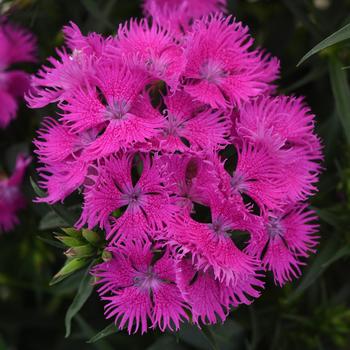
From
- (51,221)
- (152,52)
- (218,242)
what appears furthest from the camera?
(51,221)

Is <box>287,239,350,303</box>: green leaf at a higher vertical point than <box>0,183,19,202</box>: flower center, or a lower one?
higher

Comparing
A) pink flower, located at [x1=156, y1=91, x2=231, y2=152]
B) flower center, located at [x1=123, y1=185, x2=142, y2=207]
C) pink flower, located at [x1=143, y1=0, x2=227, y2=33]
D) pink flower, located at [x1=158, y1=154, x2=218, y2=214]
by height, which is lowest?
flower center, located at [x1=123, y1=185, x2=142, y2=207]

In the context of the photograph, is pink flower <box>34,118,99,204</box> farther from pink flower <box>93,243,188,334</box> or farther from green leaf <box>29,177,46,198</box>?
pink flower <box>93,243,188,334</box>

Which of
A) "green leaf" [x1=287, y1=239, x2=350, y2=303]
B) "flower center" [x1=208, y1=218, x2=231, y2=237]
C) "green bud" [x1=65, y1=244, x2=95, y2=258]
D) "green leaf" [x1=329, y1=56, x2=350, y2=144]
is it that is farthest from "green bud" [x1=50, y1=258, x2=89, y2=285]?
"green leaf" [x1=329, y1=56, x2=350, y2=144]

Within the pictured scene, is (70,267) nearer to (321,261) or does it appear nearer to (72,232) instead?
(72,232)

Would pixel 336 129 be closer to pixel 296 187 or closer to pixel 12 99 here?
pixel 296 187

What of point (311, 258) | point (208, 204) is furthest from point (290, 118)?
point (311, 258)

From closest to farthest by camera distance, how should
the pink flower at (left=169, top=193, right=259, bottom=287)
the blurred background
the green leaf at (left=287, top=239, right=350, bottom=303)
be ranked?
1. the pink flower at (left=169, top=193, right=259, bottom=287)
2. the green leaf at (left=287, top=239, right=350, bottom=303)
3. the blurred background

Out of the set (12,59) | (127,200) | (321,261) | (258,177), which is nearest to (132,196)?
(127,200)
